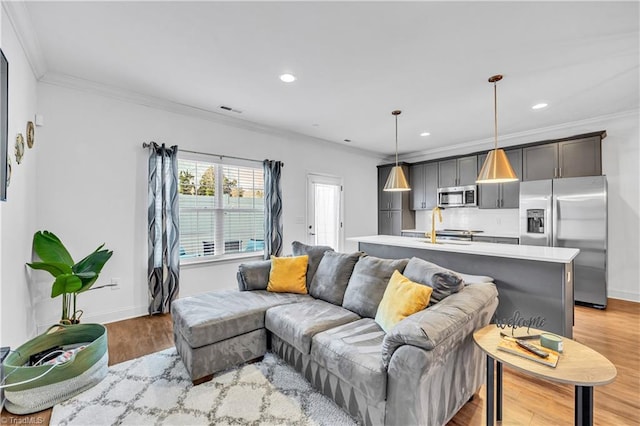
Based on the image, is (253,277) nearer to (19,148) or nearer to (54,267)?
(54,267)

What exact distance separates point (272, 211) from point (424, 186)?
136 inches

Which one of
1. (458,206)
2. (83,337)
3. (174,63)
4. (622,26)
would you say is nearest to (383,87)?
(622,26)

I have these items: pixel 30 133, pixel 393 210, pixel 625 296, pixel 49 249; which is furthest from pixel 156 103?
pixel 625 296

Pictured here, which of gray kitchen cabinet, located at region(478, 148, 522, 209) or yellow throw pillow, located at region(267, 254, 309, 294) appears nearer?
yellow throw pillow, located at region(267, 254, 309, 294)

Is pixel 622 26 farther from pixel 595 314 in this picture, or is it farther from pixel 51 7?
pixel 51 7

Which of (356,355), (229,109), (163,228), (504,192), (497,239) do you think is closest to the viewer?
(356,355)

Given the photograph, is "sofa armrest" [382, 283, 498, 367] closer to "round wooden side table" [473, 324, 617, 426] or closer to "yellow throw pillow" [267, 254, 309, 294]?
"round wooden side table" [473, 324, 617, 426]

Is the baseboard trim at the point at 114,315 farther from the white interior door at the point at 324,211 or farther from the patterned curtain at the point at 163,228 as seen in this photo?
the white interior door at the point at 324,211

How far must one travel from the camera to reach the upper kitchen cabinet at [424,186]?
5.91 m

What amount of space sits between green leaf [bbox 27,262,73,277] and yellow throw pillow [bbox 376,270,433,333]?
2680 millimetres

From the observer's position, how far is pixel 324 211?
5578mm

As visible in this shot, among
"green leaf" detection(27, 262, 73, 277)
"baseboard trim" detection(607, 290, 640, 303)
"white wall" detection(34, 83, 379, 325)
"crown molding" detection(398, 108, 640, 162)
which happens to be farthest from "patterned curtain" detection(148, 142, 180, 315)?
"baseboard trim" detection(607, 290, 640, 303)

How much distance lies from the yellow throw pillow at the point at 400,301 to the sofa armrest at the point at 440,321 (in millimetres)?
138

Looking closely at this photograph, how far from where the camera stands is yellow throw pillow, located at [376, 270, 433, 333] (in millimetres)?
1873
